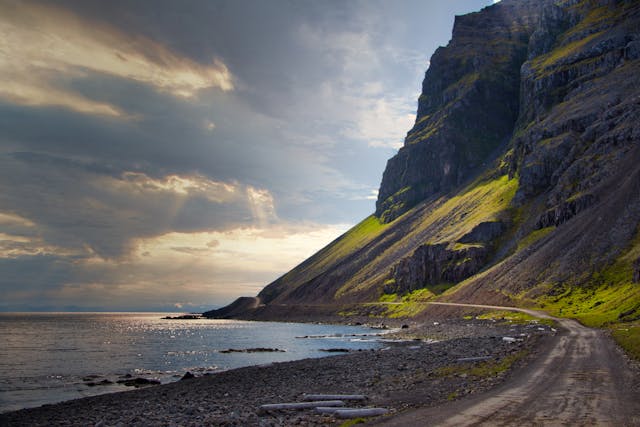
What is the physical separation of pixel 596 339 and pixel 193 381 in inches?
1829

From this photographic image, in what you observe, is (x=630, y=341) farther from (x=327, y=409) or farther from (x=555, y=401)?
(x=327, y=409)

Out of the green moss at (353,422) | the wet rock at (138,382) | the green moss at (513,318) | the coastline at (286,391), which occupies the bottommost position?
the wet rock at (138,382)

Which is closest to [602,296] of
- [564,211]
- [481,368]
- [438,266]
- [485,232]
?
[564,211]

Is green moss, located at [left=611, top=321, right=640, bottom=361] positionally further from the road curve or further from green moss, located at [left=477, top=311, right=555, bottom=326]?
green moss, located at [left=477, top=311, right=555, bottom=326]

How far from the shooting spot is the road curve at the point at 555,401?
20.2 m

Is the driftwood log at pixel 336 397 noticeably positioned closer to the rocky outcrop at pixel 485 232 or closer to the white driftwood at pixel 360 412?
the white driftwood at pixel 360 412

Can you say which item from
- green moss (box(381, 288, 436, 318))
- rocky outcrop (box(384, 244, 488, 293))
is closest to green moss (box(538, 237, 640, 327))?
green moss (box(381, 288, 436, 318))

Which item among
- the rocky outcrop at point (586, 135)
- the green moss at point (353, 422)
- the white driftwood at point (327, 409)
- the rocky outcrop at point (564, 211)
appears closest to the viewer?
the green moss at point (353, 422)

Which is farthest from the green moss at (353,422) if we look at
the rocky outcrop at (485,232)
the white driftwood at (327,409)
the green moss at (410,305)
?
the rocky outcrop at (485,232)

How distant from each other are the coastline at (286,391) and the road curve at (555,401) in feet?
7.06

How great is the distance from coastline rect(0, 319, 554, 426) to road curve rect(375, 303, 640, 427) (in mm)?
2152

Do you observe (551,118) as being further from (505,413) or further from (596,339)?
(505,413)

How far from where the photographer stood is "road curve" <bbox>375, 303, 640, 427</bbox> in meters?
20.2

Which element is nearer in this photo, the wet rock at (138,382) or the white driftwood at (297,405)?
the white driftwood at (297,405)
